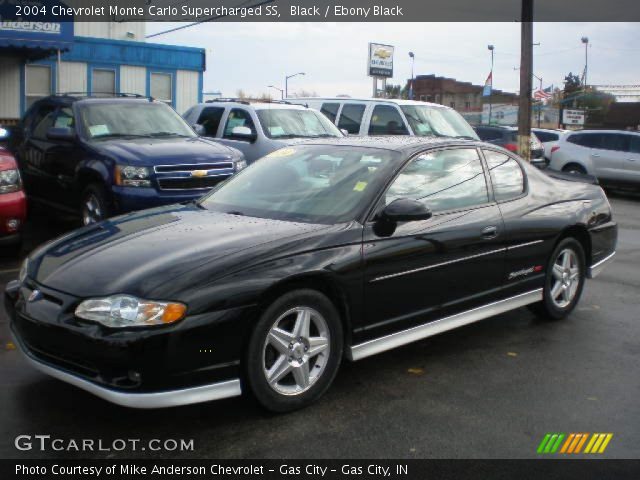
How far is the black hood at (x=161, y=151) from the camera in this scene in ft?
28.3

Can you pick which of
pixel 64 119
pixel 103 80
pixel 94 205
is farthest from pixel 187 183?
pixel 103 80

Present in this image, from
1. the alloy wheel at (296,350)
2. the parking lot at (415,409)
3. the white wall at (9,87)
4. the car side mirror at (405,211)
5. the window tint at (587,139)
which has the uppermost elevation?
the white wall at (9,87)

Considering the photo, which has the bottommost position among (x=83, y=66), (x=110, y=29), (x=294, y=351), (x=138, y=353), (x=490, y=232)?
(x=294, y=351)

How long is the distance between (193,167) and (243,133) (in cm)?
316

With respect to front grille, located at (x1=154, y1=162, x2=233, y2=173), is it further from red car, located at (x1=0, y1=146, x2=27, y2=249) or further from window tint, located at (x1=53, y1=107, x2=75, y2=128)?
window tint, located at (x1=53, y1=107, x2=75, y2=128)

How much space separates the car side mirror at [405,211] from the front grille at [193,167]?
4.55m

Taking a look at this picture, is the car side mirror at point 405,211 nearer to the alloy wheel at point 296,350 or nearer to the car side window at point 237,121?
the alloy wheel at point 296,350

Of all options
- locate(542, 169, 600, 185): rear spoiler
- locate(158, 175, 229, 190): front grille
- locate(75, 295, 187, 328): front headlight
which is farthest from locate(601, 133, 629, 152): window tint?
locate(75, 295, 187, 328): front headlight

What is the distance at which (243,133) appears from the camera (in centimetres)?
1190

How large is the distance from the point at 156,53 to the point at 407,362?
65.0ft

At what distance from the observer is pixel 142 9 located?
87.5 feet

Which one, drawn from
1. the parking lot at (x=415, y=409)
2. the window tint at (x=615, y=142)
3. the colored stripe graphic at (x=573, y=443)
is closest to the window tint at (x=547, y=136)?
the window tint at (x=615, y=142)

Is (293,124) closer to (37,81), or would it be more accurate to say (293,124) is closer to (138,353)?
(138,353)

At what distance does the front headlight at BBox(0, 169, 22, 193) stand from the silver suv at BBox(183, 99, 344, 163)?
443 cm
